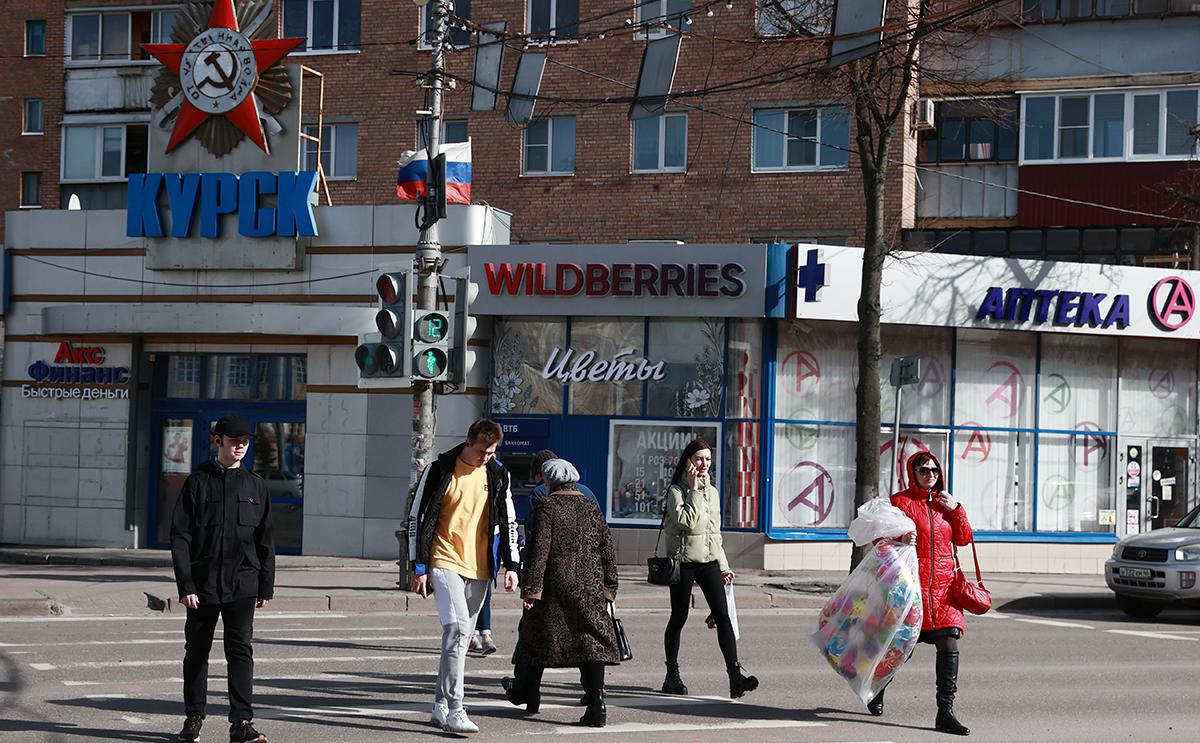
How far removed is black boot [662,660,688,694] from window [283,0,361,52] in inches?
959

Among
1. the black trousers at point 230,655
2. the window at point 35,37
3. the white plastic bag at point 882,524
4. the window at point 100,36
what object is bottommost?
the black trousers at point 230,655

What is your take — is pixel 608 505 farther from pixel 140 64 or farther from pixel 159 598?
pixel 140 64

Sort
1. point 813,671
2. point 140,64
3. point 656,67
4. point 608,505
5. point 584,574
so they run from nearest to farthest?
point 584,574 < point 813,671 < point 656,67 < point 608,505 < point 140,64

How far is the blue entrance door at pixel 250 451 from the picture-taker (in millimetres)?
24562

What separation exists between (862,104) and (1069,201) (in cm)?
1237

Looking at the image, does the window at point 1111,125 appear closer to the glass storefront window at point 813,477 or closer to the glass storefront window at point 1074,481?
the glass storefront window at point 1074,481

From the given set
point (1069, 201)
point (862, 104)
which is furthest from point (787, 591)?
point (1069, 201)

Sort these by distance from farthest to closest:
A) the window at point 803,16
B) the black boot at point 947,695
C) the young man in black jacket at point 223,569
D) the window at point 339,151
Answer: the window at point 339,151 < the window at point 803,16 < the black boot at point 947,695 < the young man in black jacket at point 223,569

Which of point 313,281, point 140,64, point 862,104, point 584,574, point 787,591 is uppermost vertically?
point 140,64

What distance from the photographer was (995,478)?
2483cm

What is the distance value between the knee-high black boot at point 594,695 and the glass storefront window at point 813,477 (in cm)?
1392

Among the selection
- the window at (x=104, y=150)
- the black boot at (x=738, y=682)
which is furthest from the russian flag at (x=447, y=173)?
the window at (x=104, y=150)

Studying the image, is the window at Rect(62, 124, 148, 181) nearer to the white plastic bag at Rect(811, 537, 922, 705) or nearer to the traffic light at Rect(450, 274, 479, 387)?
the traffic light at Rect(450, 274, 479, 387)

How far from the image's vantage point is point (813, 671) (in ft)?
41.6
